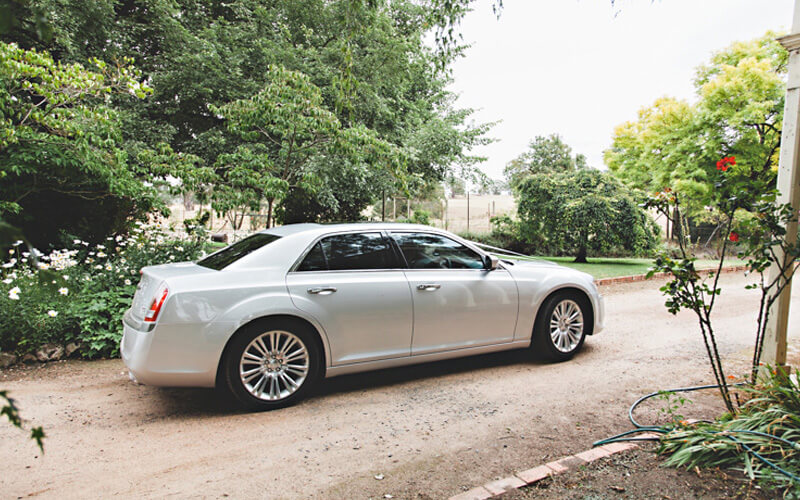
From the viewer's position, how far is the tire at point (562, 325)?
17.8 feet

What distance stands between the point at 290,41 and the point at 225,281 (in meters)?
11.8

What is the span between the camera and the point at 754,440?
288cm

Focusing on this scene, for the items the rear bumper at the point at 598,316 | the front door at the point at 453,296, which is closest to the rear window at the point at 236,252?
the front door at the point at 453,296

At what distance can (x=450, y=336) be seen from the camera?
4.93m

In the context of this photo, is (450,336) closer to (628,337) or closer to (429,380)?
(429,380)

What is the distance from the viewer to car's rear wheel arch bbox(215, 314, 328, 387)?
402 centimetres

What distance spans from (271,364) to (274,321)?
0.37 metres

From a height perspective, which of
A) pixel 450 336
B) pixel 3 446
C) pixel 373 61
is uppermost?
pixel 373 61

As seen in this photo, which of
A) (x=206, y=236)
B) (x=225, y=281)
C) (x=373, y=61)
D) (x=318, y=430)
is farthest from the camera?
(x=373, y=61)

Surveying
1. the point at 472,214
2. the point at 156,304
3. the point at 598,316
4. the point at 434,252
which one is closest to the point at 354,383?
the point at 434,252

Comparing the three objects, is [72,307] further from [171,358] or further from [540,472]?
[540,472]

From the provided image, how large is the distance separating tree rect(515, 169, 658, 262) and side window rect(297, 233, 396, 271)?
432 inches

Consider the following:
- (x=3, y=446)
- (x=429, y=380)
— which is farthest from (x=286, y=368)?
(x=3, y=446)

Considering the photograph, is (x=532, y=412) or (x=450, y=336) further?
(x=450, y=336)
